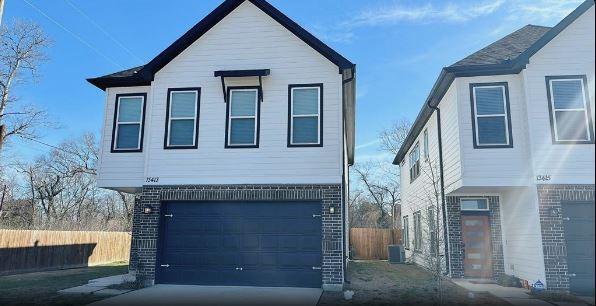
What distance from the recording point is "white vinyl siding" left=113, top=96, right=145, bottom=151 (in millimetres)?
12531

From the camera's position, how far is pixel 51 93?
25031mm

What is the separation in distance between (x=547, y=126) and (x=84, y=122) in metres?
34.5

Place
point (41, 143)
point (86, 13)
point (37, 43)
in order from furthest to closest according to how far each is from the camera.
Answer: point (41, 143) < point (37, 43) < point (86, 13)

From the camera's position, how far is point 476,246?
13.6 m

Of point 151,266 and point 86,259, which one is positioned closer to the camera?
point 151,266

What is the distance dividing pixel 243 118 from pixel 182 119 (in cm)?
176

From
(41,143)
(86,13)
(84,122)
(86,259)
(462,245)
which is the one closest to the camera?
(462,245)

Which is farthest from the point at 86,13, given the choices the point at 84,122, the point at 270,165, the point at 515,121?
the point at 84,122

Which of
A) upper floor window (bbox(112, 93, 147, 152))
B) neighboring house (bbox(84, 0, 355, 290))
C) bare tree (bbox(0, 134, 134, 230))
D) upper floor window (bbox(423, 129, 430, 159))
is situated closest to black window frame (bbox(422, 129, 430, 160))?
upper floor window (bbox(423, 129, 430, 159))

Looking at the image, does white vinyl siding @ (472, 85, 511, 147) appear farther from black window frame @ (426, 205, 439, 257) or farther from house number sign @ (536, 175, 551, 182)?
black window frame @ (426, 205, 439, 257)

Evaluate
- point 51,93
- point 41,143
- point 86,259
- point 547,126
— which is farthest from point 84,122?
point 547,126

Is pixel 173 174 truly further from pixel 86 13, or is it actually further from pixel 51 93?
pixel 51 93

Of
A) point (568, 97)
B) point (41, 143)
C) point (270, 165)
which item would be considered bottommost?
point (270, 165)

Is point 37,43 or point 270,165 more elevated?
point 37,43
